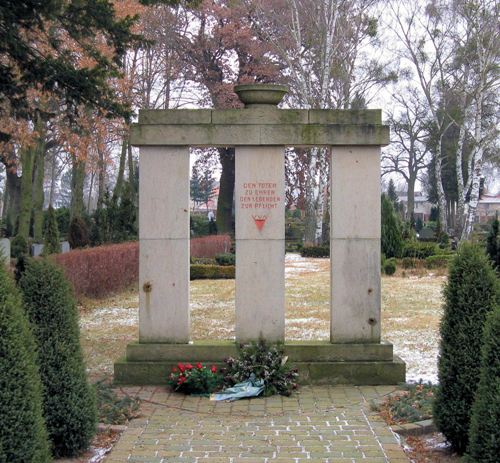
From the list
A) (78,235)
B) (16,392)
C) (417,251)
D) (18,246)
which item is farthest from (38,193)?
(16,392)

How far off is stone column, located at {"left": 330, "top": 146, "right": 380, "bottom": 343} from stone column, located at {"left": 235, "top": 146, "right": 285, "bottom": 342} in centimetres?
65

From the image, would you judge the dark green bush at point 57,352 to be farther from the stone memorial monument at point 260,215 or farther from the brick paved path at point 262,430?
the stone memorial monument at point 260,215

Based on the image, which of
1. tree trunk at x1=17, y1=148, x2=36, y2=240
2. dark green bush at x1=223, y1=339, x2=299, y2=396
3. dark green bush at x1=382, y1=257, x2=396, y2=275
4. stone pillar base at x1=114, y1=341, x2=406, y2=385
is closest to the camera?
dark green bush at x1=223, y1=339, x2=299, y2=396

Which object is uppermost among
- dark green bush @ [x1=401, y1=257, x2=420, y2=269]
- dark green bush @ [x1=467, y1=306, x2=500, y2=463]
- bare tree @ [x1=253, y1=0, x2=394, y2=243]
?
bare tree @ [x1=253, y1=0, x2=394, y2=243]

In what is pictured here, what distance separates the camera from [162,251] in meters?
8.48

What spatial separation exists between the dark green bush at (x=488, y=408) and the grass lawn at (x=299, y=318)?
4.23m

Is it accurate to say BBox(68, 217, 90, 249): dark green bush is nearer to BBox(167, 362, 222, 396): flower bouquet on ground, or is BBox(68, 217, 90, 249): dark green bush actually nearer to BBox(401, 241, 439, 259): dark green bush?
BBox(401, 241, 439, 259): dark green bush

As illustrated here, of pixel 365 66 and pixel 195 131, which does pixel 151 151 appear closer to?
pixel 195 131

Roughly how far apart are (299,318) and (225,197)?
26899mm

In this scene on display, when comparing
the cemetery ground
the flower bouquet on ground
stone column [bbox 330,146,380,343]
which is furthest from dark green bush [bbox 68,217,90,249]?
stone column [bbox 330,146,380,343]

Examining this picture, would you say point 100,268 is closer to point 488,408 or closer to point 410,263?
point 410,263

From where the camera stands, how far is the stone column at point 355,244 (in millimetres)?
8469

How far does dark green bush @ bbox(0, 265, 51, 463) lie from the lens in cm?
408

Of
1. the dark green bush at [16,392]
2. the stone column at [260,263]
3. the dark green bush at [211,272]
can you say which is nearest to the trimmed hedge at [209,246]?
the dark green bush at [211,272]
